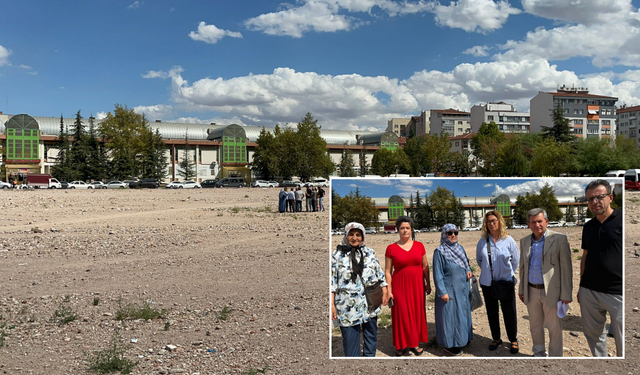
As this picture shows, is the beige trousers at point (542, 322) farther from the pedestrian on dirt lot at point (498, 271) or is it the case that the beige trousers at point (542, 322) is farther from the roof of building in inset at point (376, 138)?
the roof of building in inset at point (376, 138)

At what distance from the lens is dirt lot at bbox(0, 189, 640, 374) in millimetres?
6055

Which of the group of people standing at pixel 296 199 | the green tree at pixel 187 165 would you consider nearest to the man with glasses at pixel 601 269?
the group of people standing at pixel 296 199

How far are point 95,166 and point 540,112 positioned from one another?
84.4 metres

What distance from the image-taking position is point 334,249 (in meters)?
4.79

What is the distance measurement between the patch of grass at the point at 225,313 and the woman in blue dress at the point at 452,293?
4197mm

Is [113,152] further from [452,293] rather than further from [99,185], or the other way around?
[452,293]

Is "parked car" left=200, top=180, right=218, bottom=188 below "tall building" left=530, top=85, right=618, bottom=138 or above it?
below

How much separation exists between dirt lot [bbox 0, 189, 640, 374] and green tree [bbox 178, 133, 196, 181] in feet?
196

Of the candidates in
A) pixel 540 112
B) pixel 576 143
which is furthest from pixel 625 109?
pixel 576 143

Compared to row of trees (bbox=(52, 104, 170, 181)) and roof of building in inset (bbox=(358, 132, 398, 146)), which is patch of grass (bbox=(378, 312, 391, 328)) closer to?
row of trees (bbox=(52, 104, 170, 181))

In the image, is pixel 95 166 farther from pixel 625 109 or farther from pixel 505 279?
pixel 625 109

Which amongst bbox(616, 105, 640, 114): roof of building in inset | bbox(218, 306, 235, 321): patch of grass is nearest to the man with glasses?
bbox(218, 306, 235, 321): patch of grass

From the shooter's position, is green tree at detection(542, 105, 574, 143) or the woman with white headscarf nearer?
the woman with white headscarf

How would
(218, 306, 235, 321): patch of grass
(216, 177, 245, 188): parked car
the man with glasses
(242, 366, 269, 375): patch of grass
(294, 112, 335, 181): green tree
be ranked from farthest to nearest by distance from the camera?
(294, 112, 335, 181): green tree
(216, 177, 245, 188): parked car
(218, 306, 235, 321): patch of grass
(242, 366, 269, 375): patch of grass
the man with glasses
